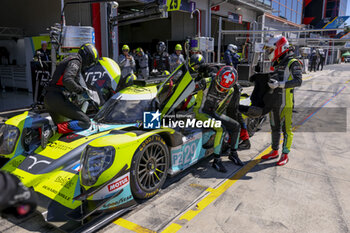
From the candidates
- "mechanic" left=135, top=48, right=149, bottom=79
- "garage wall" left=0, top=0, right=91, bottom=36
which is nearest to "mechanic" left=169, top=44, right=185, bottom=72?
"mechanic" left=135, top=48, right=149, bottom=79

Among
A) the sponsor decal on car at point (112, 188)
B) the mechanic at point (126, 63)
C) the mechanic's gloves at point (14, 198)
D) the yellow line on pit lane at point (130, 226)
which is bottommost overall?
the yellow line on pit lane at point (130, 226)

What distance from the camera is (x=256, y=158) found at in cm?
489

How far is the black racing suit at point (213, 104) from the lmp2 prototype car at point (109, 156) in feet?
0.72

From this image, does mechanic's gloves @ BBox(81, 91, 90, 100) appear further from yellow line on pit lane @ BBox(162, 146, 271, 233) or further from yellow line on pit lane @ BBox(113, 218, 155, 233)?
yellow line on pit lane @ BBox(162, 146, 271, 233)

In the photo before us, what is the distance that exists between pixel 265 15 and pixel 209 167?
27.1m

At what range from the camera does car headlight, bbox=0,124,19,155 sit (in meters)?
3.69

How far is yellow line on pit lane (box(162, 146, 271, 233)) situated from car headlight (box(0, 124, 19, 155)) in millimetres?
2364

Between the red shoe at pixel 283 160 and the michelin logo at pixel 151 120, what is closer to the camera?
the michelin logo at pixel 151 120

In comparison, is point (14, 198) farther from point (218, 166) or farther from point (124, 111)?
point (218, 166)

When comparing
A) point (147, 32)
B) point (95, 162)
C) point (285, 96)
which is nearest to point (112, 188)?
point (95, 162)

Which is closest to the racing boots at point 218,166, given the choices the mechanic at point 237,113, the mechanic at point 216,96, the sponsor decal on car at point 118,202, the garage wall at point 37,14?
the mechanic at point 216,96

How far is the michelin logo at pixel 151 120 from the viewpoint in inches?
140

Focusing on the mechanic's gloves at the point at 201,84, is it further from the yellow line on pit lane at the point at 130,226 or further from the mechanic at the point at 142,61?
the mechanic at the point at 142,61

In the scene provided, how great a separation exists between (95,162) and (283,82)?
3068 mm
